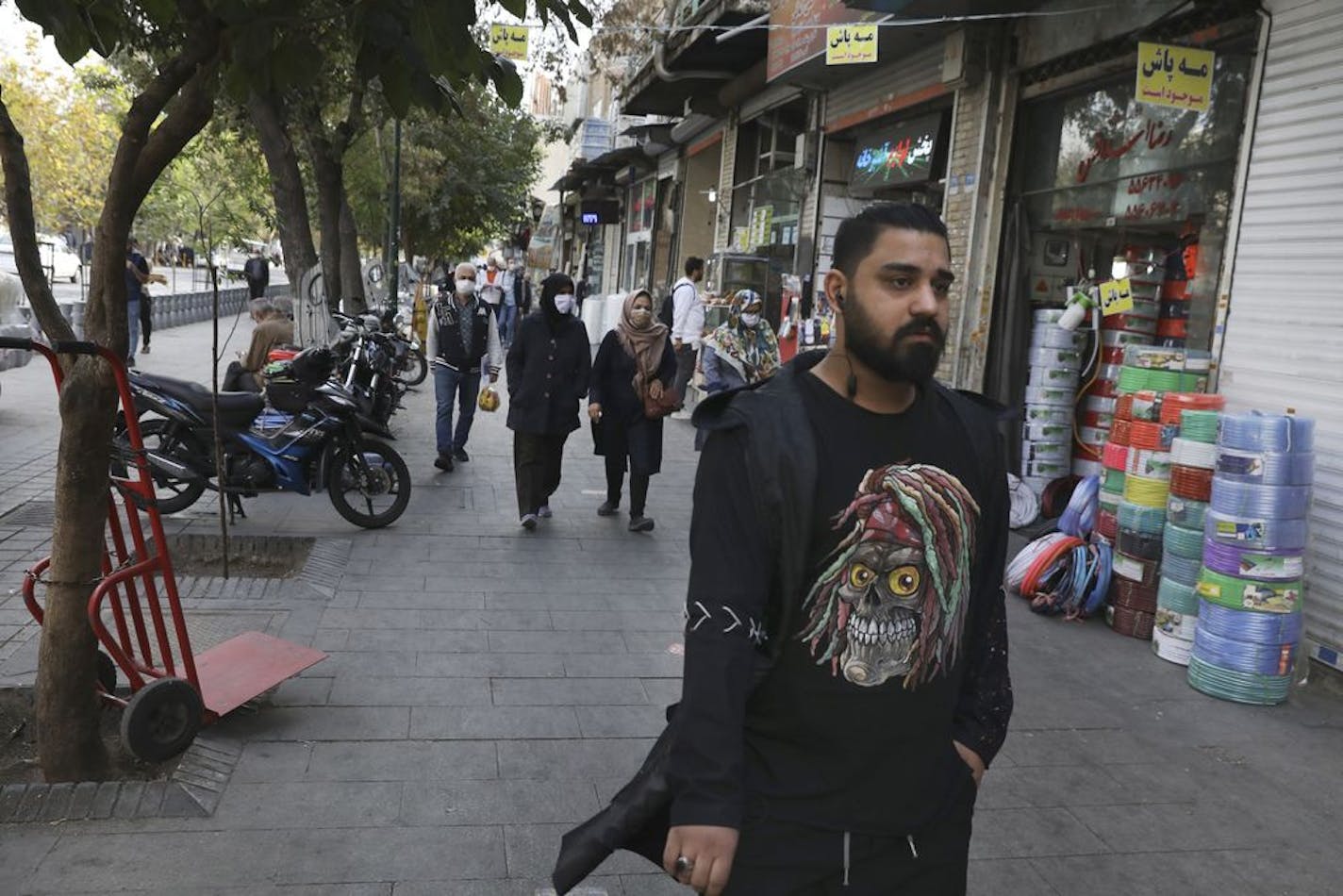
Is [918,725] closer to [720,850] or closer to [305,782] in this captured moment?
[720,850]

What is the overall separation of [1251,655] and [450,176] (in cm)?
2584

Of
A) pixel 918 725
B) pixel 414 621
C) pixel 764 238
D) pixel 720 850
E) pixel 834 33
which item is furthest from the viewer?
pixel 764 238

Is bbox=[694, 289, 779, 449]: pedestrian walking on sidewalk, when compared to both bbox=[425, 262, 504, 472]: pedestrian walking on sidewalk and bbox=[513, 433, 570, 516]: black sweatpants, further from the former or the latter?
bbox=[513, 433, 570, 516]: black sweatpants

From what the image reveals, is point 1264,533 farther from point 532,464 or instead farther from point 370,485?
point 370,485

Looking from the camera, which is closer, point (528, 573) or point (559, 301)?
point (528, 573)

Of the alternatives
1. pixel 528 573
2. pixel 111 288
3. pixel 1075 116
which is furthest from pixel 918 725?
pixel 1075 116

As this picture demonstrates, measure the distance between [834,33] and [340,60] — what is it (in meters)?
5.08

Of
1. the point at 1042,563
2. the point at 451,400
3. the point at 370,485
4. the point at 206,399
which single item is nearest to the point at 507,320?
the point at 451,400

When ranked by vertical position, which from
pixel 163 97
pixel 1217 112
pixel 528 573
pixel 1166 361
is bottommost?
pixel 528 573

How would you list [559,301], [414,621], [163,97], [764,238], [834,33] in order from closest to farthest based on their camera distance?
[163,97], [414,621], [559,301], [834,33], [764,238]

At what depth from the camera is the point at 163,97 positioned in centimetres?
369

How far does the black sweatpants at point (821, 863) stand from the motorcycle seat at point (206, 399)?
6.40 m

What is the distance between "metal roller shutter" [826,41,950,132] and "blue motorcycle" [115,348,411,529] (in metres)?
6.24

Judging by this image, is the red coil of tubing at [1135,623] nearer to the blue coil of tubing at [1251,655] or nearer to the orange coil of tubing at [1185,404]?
the blue coil of tubing at [1251,655]
